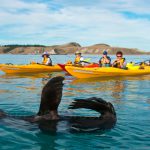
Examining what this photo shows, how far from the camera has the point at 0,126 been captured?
304 inches

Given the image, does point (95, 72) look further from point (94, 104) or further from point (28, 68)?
point (94, 104)

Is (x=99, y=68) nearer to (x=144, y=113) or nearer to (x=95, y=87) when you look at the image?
(x=95, y=87)

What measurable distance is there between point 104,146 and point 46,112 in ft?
4.57

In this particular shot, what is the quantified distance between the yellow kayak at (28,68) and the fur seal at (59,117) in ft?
62.8

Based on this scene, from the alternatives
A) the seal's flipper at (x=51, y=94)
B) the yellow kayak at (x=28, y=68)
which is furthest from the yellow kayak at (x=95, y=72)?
the seal's flipper at (x=51, y=94)

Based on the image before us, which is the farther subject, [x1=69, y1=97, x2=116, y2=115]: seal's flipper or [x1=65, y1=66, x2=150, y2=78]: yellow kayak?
[x1=65, y1=66, x2=150, y2=78]: yellow kayak

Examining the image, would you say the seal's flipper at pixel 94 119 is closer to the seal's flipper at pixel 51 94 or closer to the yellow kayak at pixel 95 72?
the seal's flipper at pixel 51 94

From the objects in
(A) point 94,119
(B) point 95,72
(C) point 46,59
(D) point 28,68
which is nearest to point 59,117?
(A) point 94,119

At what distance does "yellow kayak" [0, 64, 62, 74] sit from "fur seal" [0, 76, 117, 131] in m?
19.1

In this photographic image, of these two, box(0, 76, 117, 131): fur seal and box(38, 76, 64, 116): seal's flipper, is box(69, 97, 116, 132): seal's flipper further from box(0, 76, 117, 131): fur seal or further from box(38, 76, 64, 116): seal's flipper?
box(38, 76, 64, 116): seal's flipper

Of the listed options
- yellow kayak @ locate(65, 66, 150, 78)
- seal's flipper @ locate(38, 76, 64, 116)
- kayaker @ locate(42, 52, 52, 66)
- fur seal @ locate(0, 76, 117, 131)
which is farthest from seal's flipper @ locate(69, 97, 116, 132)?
kayaker @ locate(42, 52, 52, 66)

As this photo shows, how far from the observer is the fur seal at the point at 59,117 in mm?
7461

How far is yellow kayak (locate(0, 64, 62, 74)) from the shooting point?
2664 cm

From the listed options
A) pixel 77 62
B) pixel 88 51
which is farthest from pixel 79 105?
pixel 88 51
